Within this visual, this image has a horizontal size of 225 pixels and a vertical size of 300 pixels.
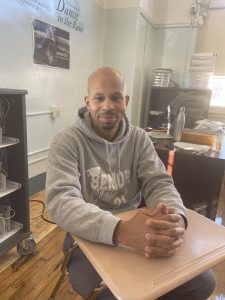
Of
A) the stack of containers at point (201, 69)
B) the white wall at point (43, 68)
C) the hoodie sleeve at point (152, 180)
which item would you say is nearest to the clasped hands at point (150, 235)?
the hoodie sleeve at point (152, 180)

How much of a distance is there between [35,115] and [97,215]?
1.85 metres

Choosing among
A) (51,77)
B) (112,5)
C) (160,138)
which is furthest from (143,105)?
(160,138)

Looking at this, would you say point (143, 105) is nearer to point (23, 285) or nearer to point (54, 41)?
point (54, 41)

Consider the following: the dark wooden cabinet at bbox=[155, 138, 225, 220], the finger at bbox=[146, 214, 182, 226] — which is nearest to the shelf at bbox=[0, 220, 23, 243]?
the dark wooden cabinet at bbox=[155, 138, 225, 220]

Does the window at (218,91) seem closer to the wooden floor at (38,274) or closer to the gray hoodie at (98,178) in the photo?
the wooden floor at (38,274)

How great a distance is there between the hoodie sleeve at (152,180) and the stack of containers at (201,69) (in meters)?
3.09

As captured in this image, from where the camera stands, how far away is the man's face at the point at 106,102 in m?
1.04

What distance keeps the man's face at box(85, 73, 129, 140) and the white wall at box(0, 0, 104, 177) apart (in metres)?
1.21

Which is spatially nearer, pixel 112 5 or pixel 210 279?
pixel 210 279

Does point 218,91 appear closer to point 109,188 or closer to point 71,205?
point 109,188

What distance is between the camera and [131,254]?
0.69 meters

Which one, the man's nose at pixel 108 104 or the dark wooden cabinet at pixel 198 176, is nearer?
the man's nose at pixel 108 104

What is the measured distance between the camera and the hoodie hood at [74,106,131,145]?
1008 millimetres

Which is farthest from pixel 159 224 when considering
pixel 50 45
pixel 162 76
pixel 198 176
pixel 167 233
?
pixel 162 76
